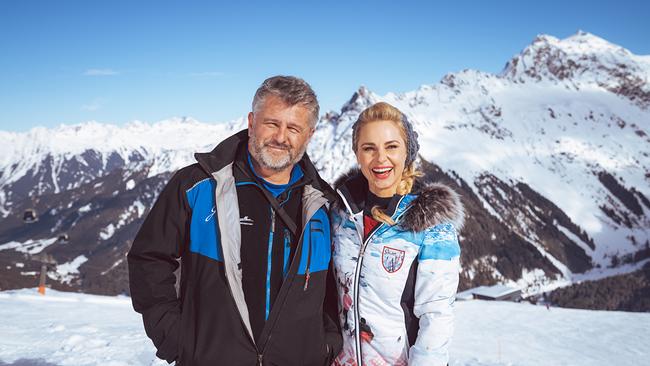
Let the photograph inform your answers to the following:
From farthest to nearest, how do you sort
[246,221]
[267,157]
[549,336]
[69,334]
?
[549,336] < [69,334] < [267,157] < [246,221]

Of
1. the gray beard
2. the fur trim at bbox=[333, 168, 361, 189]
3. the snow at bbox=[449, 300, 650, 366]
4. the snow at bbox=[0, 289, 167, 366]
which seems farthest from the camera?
the snow at bbox=[449, 300, 650, 366]

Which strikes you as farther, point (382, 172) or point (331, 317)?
point (331, 317)

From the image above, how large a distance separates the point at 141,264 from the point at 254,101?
210cm

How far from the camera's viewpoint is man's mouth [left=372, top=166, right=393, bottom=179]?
4473 mm

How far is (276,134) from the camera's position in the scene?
185 inches

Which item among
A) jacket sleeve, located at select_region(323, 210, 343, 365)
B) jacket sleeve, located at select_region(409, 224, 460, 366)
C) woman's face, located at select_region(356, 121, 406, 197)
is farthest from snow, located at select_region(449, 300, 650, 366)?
woman's face, located at select_region(356, 121, 406, 197)

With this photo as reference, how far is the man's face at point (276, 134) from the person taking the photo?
4.66 m

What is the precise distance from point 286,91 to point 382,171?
1361mm

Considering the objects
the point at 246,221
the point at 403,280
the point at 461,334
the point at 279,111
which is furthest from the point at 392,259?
the point at 461,334

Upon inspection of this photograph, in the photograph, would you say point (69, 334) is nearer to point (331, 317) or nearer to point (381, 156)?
point (331, 317)

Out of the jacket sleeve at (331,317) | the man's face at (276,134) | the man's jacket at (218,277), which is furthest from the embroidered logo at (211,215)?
the jacket sleeve at (331,317)

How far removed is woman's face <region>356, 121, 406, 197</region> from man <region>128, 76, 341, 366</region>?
674 mm

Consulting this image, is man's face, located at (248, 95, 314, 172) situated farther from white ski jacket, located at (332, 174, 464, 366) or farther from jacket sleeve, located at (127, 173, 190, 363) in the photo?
jacket sleeve, located at (127, 173, 190, 363)

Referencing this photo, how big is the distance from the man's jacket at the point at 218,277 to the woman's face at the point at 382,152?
0.72 metres
